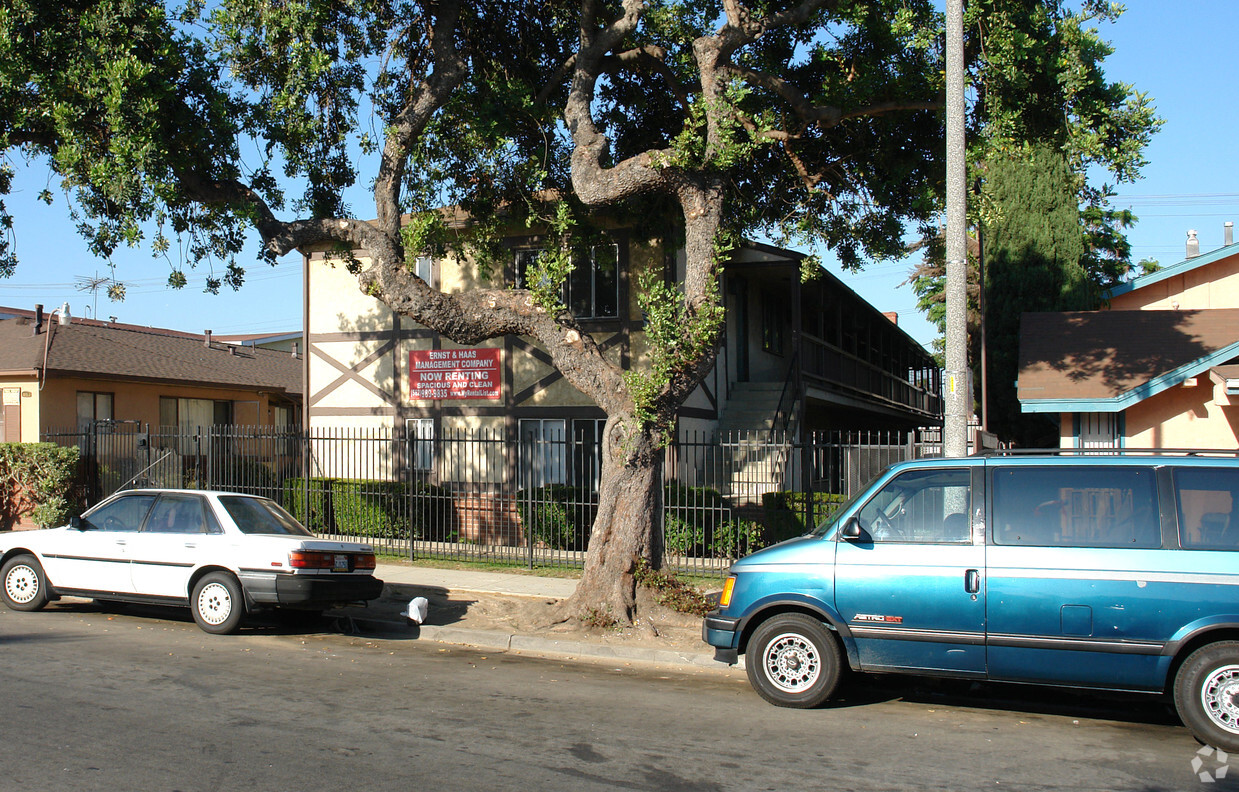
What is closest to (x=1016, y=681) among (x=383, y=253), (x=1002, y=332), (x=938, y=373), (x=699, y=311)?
(x=699, y=311)

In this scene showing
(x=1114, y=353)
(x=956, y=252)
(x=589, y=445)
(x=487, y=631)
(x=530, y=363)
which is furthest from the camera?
(x=530, y=363)

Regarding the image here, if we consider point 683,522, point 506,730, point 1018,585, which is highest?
point 1018,585

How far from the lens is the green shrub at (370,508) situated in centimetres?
1716

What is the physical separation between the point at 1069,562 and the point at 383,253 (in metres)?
8.44

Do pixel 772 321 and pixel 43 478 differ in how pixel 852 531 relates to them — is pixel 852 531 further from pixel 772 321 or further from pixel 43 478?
pixel 43 478

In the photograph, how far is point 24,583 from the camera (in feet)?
35.9

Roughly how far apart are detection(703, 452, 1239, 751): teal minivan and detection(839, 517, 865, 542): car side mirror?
13mm

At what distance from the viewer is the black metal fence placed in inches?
564

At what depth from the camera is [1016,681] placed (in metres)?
6.88

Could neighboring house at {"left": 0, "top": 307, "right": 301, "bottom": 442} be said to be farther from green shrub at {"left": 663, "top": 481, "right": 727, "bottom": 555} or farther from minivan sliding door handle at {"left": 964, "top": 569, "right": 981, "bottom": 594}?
minivan sliding door handle at {"left": 964, "top": 569, "right": 981, "bottom": 594}

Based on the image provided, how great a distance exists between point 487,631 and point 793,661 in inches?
161

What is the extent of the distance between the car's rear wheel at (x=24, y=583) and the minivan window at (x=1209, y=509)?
444 inches

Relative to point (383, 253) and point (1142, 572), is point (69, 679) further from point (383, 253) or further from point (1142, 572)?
point (1142, 572)

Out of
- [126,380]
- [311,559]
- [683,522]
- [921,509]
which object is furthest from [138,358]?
[921,509]
